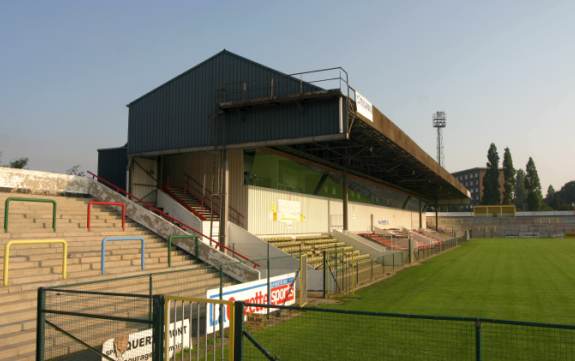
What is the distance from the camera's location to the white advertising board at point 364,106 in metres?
18.8

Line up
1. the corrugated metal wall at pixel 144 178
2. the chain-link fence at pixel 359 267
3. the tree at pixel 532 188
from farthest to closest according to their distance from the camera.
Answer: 1. the tree at pixel 532 188
2. the corrugated metal wall at pixel 144 178
3. the chain-link fence at pixel 359 267

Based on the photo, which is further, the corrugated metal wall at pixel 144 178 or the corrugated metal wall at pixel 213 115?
the corrugated metal wall at pixel 144 178

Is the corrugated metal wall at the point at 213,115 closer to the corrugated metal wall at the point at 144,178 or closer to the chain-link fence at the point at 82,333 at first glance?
the corrugated metal wall at the point at 144,178

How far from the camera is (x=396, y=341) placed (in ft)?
31.5

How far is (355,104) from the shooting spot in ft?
60.7

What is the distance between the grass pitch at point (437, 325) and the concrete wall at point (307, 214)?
6900 millimetres

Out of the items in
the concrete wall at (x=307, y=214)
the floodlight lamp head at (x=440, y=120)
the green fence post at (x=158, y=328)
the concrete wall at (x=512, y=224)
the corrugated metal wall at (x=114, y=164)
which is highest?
the floodlight lamp head at (x=440, y=120)

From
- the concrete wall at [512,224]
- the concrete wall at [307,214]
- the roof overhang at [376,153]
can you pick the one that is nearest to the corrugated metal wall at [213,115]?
the roof overhang at [376,153]

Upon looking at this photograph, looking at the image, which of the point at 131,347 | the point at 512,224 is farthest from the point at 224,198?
the point at 512,224

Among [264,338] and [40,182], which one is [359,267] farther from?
[40,182]

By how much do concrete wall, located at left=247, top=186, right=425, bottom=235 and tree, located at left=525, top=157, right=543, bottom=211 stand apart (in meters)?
90.7

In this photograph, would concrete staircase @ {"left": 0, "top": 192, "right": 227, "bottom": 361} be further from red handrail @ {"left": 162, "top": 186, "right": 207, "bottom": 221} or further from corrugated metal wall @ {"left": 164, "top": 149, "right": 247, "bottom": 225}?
corrugated metal wall @ {"left": 164, "top": 149, "right": 247, "bottom": 225}

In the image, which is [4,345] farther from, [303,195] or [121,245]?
[303,195]

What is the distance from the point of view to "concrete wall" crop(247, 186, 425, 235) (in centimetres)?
2284
